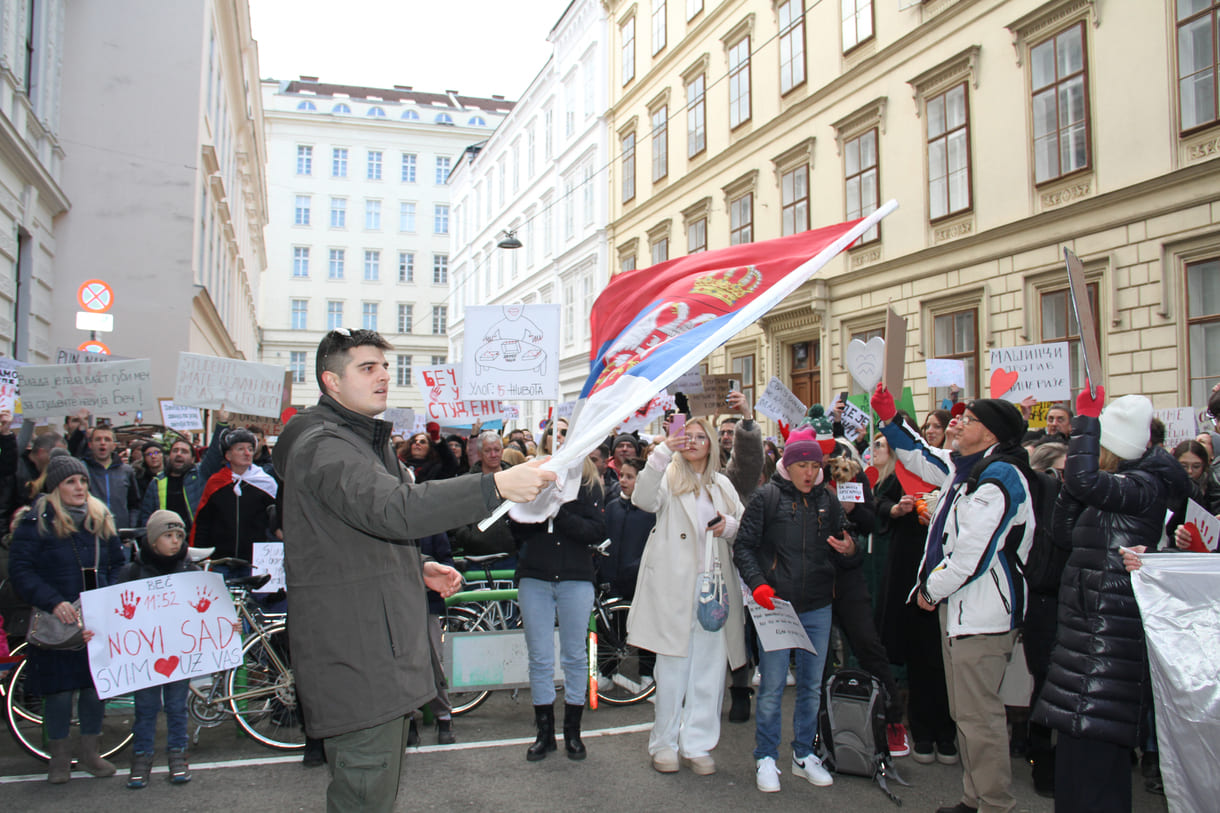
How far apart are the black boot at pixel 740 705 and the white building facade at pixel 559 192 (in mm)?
23460

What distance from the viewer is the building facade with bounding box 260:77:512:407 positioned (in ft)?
205

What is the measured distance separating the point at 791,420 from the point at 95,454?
250 inches

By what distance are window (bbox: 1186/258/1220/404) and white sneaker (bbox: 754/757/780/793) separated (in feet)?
30.1

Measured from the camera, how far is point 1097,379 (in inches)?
157

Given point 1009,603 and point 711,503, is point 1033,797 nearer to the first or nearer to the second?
point 1009,603

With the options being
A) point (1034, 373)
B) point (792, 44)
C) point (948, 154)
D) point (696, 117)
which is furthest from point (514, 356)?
point (696, 117)

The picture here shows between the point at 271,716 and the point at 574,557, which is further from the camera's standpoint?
the point at 271,716

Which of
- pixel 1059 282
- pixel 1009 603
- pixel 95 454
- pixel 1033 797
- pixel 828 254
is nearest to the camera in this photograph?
pixel 828 254

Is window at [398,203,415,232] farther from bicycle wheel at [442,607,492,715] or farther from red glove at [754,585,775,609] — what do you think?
red glove at [754,585,775,609]

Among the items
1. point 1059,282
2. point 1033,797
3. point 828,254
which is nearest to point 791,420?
point 1033,797

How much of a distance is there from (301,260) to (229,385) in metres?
57.6

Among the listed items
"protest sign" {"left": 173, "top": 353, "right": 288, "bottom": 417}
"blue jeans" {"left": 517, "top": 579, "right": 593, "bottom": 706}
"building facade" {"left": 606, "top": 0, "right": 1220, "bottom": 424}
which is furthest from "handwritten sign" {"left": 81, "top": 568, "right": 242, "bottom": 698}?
"building facade" {"left": 606, "top": 0, "right": 1220, "bottom": 424}

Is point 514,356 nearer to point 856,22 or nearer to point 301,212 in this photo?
point 856,22

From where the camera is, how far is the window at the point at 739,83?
22.0 meters
